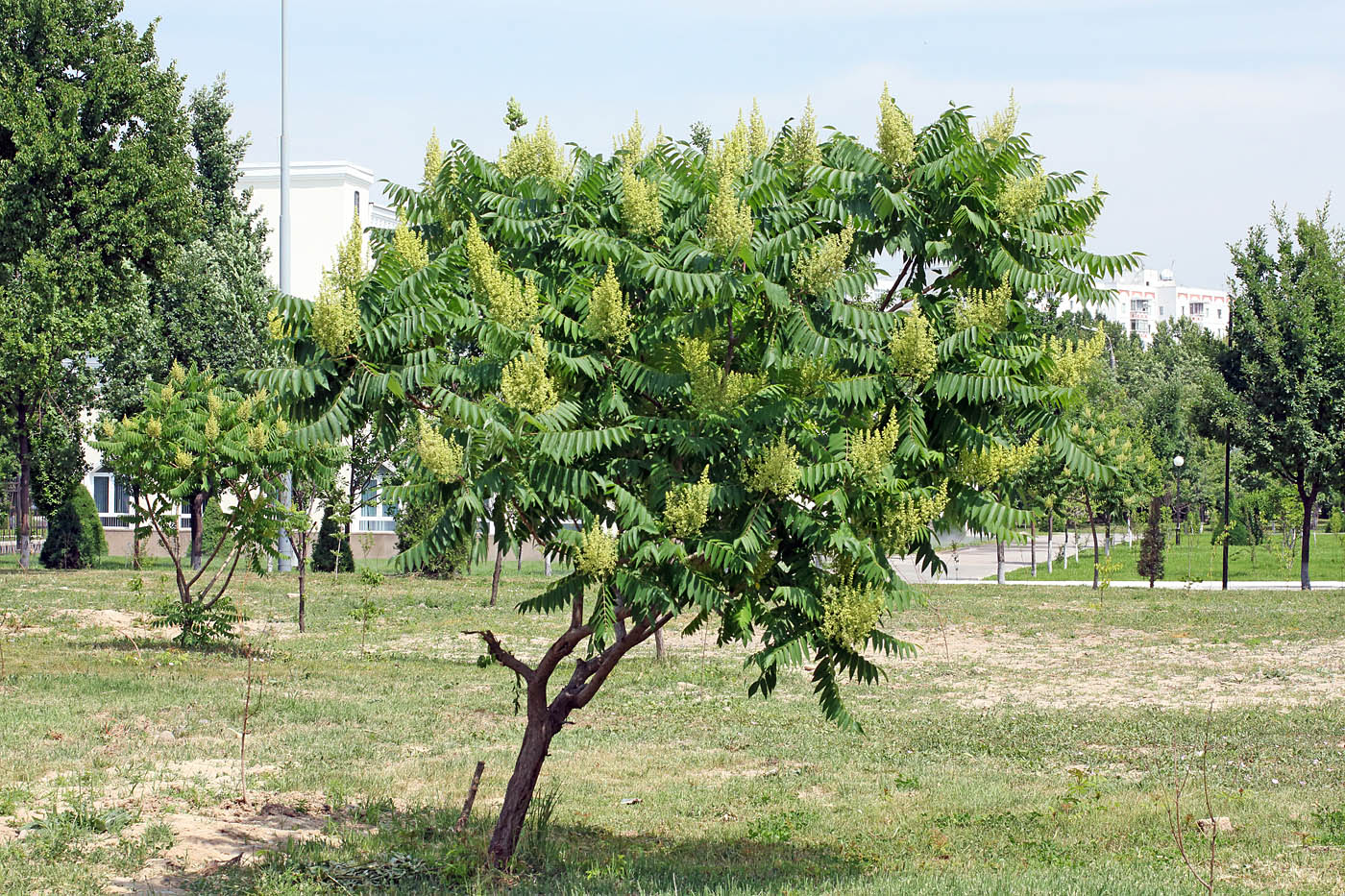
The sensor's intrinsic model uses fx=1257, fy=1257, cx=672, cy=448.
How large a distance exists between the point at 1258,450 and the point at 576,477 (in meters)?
31.5

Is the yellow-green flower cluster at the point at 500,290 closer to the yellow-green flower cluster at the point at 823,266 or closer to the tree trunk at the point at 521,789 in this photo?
the yellow-green flower cluster at the point at 823,266

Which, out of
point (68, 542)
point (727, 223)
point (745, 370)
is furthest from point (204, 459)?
point (68, 542)

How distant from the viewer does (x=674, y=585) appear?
7.04 m

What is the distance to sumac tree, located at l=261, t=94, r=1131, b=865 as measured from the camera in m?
6.86

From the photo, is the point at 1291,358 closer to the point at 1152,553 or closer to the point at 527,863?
the point at 1152,553

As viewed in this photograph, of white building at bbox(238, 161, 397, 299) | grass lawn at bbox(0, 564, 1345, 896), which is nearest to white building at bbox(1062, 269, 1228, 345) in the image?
white building at bbox(238, 161, 397, 299)

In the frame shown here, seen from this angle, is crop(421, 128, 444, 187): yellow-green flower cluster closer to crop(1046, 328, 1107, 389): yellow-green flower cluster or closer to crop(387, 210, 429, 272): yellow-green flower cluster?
crop(387, 210, 429, 272): yellow-green flower cluster

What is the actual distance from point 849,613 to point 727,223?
2.22m

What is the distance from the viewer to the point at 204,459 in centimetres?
1848

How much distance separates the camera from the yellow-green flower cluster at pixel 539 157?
26.3 ft

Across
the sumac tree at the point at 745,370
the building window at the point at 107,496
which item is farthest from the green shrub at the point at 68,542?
the sumac tree at the point at 745,370

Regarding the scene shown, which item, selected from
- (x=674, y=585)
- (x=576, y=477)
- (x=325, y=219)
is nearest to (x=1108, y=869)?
(x=674, y=585)

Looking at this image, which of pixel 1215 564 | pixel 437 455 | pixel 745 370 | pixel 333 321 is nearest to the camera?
pixel 437 455

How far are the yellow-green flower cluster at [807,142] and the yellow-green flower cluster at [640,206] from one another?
3.14 ft
